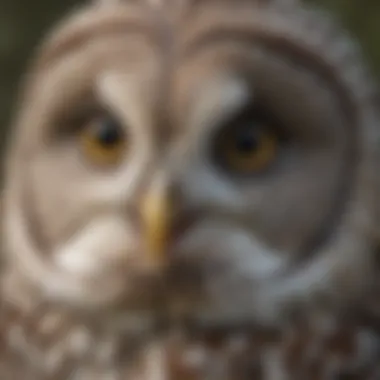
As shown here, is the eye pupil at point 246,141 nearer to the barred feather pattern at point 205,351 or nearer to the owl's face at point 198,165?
the owl's face at point 198,165

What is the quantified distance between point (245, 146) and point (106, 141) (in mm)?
100

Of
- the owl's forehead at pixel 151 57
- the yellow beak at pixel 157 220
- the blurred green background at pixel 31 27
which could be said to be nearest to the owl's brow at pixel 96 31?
the owl's forehead at pixel 151 57

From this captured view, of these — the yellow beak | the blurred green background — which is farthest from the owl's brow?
the blurred green background

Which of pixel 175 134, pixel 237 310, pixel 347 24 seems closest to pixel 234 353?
pixel 237 310

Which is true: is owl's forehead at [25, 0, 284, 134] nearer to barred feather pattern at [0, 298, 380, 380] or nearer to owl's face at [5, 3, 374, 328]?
owl's face at [5, 3, 374, 328]

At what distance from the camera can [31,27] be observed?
1193mm

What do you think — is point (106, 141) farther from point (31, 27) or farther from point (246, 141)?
point (31, 27)

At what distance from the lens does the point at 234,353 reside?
894mm

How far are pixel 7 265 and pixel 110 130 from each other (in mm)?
175

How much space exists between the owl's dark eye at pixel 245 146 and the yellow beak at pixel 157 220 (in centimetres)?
7

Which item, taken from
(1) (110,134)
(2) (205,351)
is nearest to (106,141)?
(1) (110,134)

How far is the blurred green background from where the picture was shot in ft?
3.88

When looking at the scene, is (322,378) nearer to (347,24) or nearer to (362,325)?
(362,325)

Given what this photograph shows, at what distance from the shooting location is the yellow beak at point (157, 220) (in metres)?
0.82
